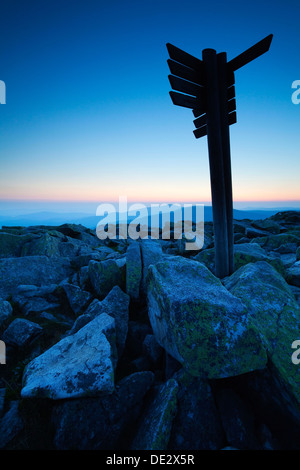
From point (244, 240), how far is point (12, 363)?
18.0 meters

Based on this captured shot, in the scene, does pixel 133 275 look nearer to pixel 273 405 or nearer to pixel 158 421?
pixel 158 421

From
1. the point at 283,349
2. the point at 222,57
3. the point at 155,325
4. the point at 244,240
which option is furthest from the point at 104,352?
the point at 244,240

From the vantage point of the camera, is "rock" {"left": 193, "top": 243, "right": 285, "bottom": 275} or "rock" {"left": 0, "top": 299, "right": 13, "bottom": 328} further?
"rock" {"left": 193, "top": 243, "right": 285, "bottom": 275}

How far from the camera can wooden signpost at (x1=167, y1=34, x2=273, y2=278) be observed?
21.1 ft

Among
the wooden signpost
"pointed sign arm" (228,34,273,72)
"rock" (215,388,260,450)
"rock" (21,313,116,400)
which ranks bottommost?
"rock" (215,388,260,450)

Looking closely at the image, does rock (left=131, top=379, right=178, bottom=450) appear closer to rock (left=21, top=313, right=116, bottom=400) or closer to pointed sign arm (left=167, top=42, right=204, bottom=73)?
rock (left=21, top=313, right=116, bottom=400)

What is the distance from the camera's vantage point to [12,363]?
204 inches

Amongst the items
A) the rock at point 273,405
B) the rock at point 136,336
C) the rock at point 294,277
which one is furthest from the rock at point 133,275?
the rock at point 294,277

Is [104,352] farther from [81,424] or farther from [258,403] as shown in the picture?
[258,403]

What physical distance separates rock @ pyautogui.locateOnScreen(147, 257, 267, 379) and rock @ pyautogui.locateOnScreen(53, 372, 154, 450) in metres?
1.18

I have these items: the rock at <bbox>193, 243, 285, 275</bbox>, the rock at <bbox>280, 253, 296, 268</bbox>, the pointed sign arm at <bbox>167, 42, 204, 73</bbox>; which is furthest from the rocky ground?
the pointed sign arm at <bbox>167, 42, 204, 73</bbox>

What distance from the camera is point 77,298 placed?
7508 mm

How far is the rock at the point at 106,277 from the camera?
7730 millimetres

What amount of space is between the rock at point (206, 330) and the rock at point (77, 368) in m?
1.31
